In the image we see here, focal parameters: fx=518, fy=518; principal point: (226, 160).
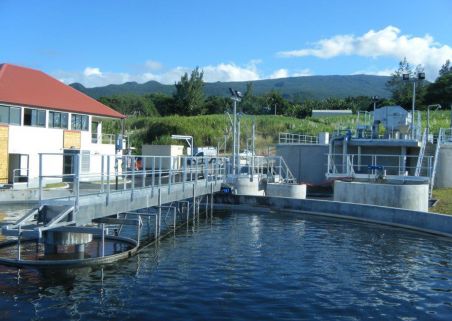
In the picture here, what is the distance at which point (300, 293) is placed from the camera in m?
11.0

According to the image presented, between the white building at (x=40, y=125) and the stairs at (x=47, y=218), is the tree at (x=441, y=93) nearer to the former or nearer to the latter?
the white building at (x=40, y=125)

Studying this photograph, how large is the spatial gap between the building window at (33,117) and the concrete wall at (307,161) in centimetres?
1578

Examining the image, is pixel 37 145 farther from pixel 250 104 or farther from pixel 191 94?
pixel 250 104

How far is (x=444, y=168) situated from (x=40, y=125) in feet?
81.5

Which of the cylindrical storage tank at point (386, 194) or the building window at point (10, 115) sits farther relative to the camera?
the building window at point (10, 115)

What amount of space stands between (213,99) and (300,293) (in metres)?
94.1

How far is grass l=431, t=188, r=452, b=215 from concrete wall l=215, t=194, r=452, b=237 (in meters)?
2.88

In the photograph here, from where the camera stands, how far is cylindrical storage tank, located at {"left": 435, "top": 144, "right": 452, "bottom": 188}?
2969 centimetres

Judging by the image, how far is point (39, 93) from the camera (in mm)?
34906

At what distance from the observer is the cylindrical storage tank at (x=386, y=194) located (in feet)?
70.2

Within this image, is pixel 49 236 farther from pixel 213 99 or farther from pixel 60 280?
pixel 213 99

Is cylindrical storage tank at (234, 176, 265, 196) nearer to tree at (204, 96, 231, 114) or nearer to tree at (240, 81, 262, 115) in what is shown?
tree at (204, 96, 231, 114)

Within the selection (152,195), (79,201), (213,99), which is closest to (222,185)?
(152,195)

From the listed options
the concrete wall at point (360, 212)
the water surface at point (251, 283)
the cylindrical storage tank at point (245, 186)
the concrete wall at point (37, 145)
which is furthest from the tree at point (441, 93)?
the water surface at point (251, 283)
